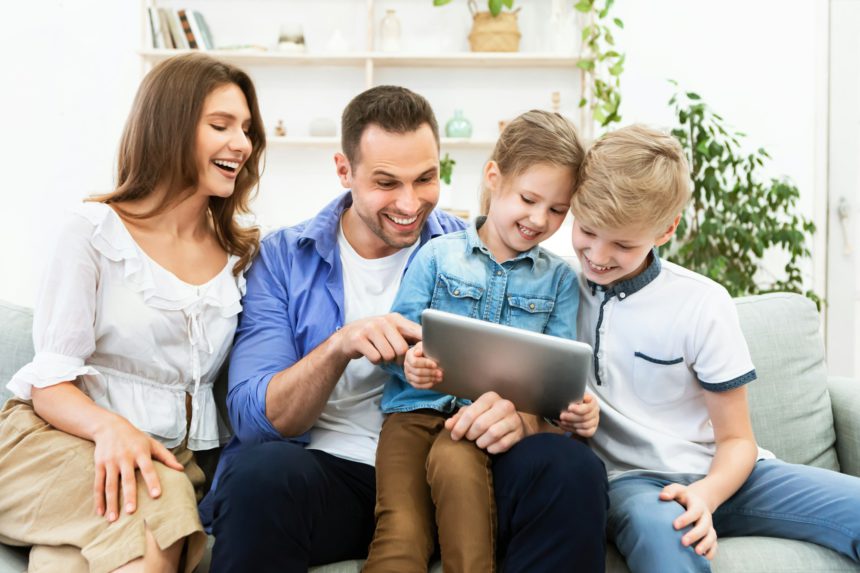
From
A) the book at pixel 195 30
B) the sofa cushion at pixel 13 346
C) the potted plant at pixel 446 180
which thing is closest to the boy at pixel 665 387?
the sofa cushion at pixel 13 346

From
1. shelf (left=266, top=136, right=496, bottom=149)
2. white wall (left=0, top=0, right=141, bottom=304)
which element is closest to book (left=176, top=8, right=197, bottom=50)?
white wall (left=0, top=0, right=141, bottom=304)

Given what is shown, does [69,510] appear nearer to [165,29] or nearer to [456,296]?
[456,296]

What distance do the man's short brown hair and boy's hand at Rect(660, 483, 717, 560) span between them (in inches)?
31.9

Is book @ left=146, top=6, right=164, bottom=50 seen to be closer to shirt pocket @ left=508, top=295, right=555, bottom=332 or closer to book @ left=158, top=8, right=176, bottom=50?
book @ left=158, top=8, right=176, bottom=50

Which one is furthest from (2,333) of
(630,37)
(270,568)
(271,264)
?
(630,37)

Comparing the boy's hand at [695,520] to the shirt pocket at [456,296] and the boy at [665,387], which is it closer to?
the boy at [665,387]

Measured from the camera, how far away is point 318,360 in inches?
55.1

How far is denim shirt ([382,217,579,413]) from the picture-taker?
4.83ft

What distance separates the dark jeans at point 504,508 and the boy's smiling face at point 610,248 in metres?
0.34

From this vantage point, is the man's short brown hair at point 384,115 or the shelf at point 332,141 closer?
the man's short brown hair at point 384,115

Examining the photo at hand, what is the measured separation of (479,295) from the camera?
58.0 inches

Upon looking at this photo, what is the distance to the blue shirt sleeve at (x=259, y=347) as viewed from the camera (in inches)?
58.1

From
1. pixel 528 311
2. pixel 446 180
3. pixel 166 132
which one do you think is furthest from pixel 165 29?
pixel 528 311

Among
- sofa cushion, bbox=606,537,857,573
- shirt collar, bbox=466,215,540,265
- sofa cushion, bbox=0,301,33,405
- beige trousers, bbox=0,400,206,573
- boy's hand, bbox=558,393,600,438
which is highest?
shirt collar, bbox=466,215,540,265
